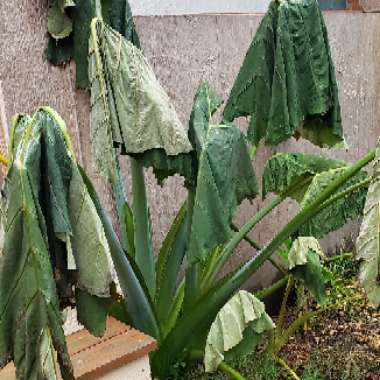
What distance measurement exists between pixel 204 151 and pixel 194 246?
0.31 m

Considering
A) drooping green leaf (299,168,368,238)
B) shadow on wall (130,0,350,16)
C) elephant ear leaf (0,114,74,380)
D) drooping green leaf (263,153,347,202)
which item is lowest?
drooping green leaf (299,168,368,238)

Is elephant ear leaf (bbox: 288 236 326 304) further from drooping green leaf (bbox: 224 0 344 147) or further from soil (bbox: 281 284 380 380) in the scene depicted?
drooping green leaf (bbox: 224 0 344 147)

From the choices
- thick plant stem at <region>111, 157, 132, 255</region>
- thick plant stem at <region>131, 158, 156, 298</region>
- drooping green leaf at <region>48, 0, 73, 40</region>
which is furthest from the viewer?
thick plant stem at <region>111, 157, 132, 255</region>

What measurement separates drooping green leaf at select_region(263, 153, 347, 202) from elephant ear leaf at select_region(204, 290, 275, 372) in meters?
Result: 0.72

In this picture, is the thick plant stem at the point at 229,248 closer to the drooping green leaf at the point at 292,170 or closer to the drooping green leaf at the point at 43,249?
the drooping green leaf at the point at 292,170

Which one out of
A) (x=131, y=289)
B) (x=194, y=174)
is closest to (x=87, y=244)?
(x=194, y=174)

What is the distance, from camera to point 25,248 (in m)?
1.33

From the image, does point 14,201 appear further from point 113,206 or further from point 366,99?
point 366,99

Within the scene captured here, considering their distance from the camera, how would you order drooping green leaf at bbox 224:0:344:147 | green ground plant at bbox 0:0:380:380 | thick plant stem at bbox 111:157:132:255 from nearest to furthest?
green ground plant at bbox 0:0:380:380, drooping green leaf at bbox 224:0:344:147, thick plant stem at bbox 111:157:132:255

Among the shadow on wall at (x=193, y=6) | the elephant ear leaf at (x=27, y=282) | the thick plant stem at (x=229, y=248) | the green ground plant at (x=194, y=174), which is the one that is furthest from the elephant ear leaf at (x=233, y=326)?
the shadow on wall at (x=193, y=6)

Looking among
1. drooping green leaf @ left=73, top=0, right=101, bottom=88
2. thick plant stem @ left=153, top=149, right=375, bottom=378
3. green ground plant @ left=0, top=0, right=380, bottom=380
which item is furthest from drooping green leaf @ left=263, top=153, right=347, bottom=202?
drooping green leaf @ left=73, top=0, right=101, bottom=88

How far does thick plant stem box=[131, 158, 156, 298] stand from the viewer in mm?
2428

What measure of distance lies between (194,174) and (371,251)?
710 millimetres

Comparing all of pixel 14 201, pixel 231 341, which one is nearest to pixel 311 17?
pixel 231 341
